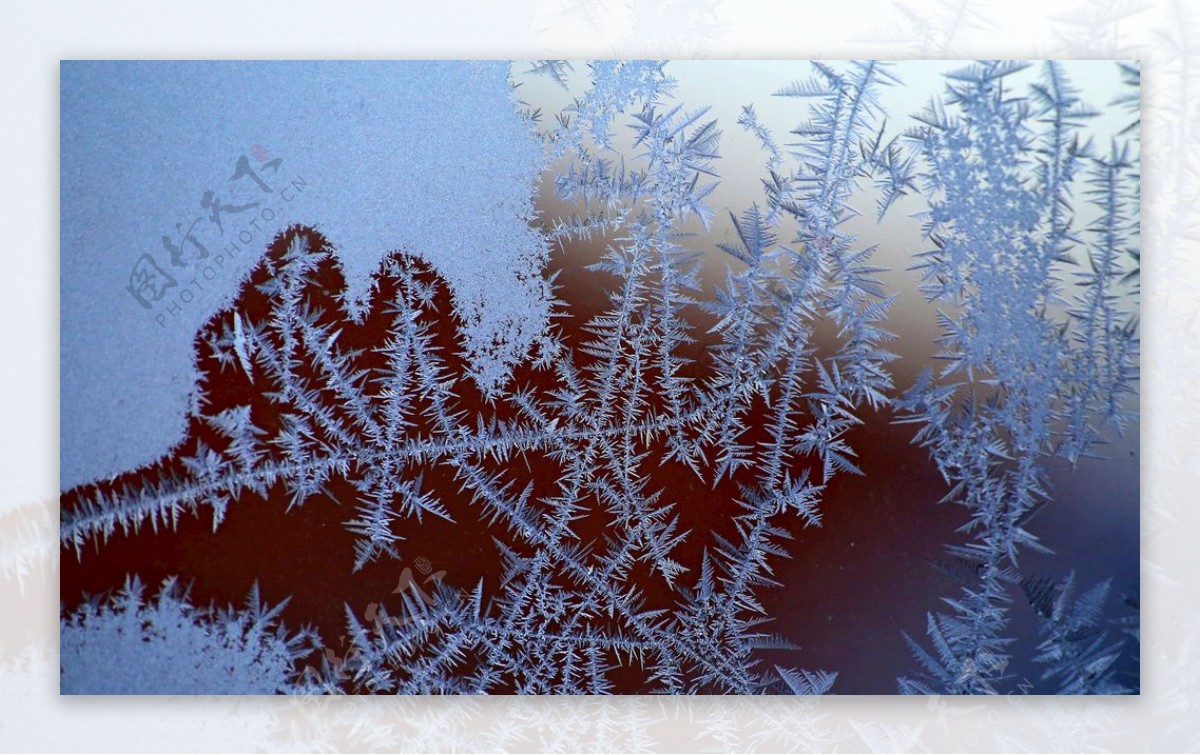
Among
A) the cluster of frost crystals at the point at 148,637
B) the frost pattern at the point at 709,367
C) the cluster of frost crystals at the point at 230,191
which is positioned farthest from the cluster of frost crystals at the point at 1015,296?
the cluster of frost crystals at the point at 148,637

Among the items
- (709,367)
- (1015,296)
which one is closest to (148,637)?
(709,367)

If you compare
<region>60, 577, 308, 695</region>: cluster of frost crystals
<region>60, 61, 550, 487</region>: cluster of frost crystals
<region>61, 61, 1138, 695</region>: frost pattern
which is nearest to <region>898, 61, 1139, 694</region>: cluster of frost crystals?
<region>61, 61, 1138, 695</region>: frost pattern

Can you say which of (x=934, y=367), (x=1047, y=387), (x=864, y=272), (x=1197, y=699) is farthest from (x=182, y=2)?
(x=1197, y=699)

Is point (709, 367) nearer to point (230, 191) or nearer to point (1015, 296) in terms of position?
point (1015, 296)

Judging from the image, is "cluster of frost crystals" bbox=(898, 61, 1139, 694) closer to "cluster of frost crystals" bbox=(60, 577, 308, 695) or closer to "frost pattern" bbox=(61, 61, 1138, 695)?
"frost pattern" bbox=(61, 61, 1138, 695)

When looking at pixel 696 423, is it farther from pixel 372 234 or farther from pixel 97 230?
pixel 97 230

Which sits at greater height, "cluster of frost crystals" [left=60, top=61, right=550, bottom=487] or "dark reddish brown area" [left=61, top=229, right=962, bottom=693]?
"cluster of frost crystals" [left=60, top=61, right=550, bottom=487]
